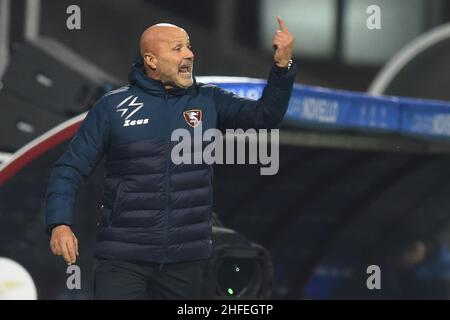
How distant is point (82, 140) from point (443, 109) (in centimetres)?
487

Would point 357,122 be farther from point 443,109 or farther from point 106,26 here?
point 106,26

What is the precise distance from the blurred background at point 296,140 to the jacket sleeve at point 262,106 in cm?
162

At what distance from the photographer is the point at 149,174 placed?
5172mm

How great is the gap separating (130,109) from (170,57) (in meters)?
0.24
